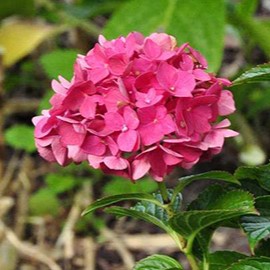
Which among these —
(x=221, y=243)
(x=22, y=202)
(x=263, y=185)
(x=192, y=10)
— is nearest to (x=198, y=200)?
(x=263, y=185)

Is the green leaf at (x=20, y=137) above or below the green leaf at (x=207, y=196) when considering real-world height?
below

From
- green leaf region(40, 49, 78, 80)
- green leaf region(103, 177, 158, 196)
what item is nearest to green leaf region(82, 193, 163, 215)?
green leaf region(103, 177, 158, 196)

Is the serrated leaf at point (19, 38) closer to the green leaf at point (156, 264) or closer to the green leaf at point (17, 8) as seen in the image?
the green leaf at point (17, 8)

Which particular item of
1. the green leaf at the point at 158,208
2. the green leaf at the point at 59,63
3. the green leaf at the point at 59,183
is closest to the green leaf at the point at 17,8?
the green leaf at the point at 59,63

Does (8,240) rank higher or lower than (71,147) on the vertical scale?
lower

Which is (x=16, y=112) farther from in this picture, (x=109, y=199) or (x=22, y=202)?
(x=109, y=199)

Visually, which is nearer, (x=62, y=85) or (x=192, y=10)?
(x=62, y=85)

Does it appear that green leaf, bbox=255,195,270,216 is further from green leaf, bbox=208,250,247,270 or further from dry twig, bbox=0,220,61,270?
dry twig, bbox=0,220,61,270
